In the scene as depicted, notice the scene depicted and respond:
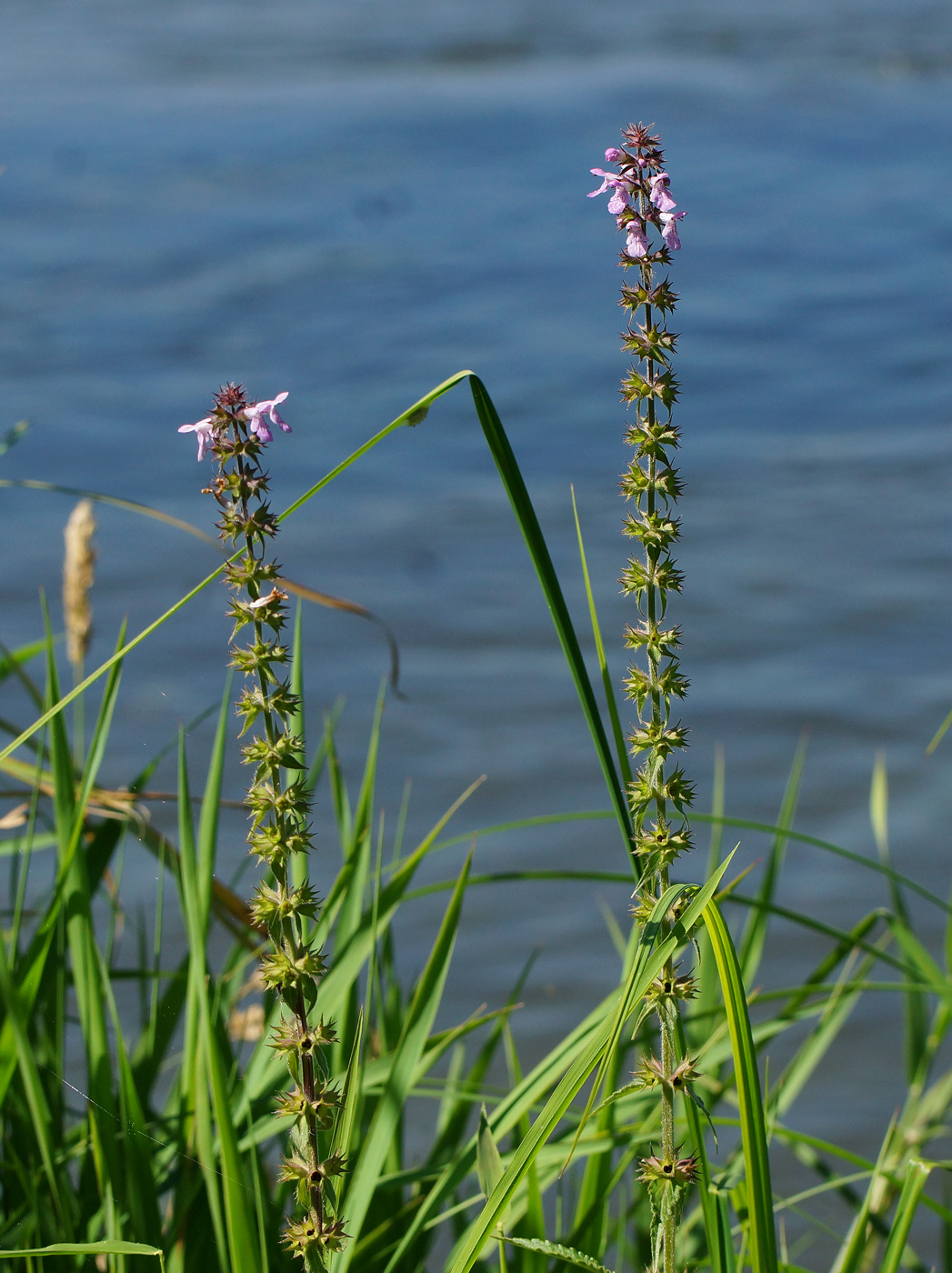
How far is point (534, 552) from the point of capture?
64.7 inches

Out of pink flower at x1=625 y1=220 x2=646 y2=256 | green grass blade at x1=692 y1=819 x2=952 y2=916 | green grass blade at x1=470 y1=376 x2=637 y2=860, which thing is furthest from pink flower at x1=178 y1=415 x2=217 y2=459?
green grass blade at x1=692 y1=819 x2=952 y2=916

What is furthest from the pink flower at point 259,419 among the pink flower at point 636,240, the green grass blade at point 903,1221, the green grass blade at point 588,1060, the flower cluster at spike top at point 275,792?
the green grass blade at point 903,1221

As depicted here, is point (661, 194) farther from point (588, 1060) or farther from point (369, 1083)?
point (369, 1083)

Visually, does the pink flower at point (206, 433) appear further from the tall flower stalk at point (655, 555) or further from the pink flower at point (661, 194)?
the pink flower at point (661, 194)

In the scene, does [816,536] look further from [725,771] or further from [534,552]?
[534,552]

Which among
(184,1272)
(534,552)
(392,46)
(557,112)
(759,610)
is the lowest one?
(184,1272)

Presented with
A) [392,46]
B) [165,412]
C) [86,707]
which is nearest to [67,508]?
[165,412]

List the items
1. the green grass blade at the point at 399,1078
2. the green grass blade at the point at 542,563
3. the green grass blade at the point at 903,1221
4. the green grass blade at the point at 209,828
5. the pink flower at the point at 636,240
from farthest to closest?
1. the green grass blade at the point at 209,828
2. the green grass blade at the point at 399,1078
3. the green grass blade at the point at 903,1221
4. the green grass blade at the point at 542,563
5. the pink flower at the point at 636,240

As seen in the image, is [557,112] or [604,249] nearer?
[604,249]

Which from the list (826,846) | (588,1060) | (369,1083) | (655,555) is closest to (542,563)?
(655,555)

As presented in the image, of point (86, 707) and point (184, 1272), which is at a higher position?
point (86, 707)

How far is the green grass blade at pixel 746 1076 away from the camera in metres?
1.50

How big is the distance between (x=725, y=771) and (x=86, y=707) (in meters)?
2.96

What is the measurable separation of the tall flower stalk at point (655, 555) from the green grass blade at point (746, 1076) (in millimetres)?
69
